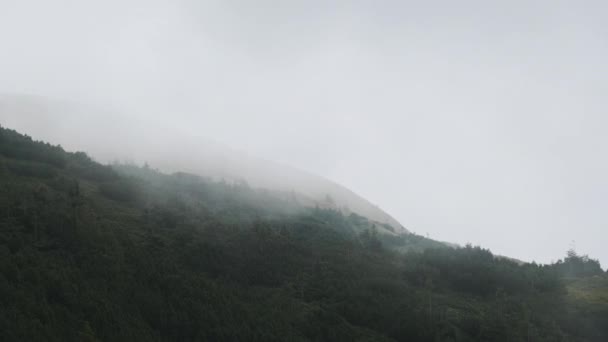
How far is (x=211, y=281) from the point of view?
11.4 meters

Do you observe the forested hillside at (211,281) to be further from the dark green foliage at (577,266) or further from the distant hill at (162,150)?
the distant hill at (162,150)

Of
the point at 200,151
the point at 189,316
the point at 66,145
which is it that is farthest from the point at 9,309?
the point at 200,151

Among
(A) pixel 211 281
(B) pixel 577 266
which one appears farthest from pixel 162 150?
(A) pixel 211 281

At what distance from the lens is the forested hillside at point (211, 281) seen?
8586 millimetres

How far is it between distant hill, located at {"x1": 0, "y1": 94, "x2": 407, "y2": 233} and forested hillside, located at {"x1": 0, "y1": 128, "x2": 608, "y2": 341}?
2166 cm

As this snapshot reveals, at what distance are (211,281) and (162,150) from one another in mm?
40475

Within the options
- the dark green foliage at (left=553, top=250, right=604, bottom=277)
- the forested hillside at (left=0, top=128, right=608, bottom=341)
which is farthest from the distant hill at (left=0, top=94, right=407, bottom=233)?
the forested hillside at (left=0, top=128, right=608, bottom=341)

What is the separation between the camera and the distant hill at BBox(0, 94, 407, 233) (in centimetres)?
4472

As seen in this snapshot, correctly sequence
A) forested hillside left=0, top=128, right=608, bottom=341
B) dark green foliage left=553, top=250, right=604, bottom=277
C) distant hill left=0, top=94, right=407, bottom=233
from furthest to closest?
distant hill left=0, top=94, right=407, bottom=233 → dark green foliage left=553, top=250, right=604, bottom=277 → forested hillside left=0, top=128, right=608, bottom=341

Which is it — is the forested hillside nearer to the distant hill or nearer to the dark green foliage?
the dark green foliage

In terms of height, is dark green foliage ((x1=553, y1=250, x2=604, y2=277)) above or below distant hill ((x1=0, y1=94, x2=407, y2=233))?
below

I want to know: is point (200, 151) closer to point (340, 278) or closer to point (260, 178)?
point (260, 178)

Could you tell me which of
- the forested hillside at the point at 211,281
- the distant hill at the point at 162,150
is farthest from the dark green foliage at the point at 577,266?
the distant hill at the point at 162,150

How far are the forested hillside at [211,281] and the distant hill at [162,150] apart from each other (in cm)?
2166
